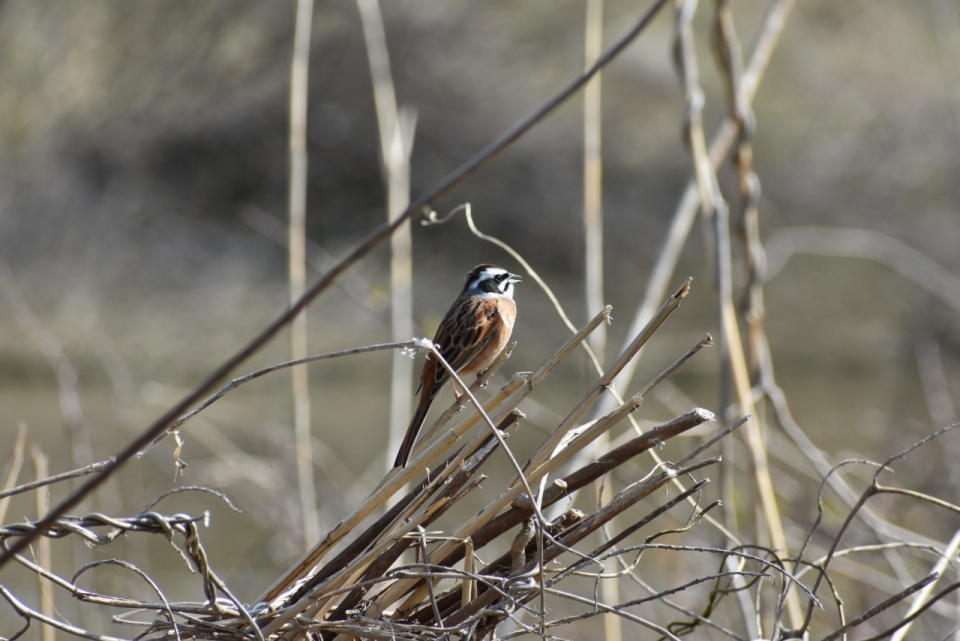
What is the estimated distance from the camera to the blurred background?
42.2 feet

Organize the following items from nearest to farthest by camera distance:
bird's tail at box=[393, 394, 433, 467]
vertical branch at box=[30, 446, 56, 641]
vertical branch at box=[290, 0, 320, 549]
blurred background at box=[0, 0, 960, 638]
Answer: vertical branch at box=[30, 446, 56, 641] → bird's tail at box=[393, 394, 433, 467] → vertical branch at box=[290, 0, 320, 549] → blurred background at box=[0, 0, 960, 638]

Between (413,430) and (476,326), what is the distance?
0.79 metres

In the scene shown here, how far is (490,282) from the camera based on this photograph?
12.3 ft

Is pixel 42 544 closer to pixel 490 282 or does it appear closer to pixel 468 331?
pixel 468 331

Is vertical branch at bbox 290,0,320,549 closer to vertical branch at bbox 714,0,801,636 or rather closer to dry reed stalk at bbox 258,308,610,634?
vertical branch at bbox 714,0,801,636

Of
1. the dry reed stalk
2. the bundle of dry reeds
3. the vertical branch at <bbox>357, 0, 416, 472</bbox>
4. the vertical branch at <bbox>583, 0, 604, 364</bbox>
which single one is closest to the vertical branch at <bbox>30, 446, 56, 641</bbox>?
the bundle of dry reeds

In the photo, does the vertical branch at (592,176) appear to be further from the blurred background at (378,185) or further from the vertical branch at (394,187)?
the blurred background at (378,185)

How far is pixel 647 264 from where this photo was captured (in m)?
14.6

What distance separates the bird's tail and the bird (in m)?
0.12

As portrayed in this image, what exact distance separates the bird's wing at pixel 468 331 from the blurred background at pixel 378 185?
7.97 metres

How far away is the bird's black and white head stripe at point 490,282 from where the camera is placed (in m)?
3.68

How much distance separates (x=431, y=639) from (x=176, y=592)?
5.87 metres

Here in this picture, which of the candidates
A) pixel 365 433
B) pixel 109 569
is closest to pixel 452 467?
pixel 109 569

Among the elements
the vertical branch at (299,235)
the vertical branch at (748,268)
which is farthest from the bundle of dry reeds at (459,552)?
the vertical branch at (299,235)
